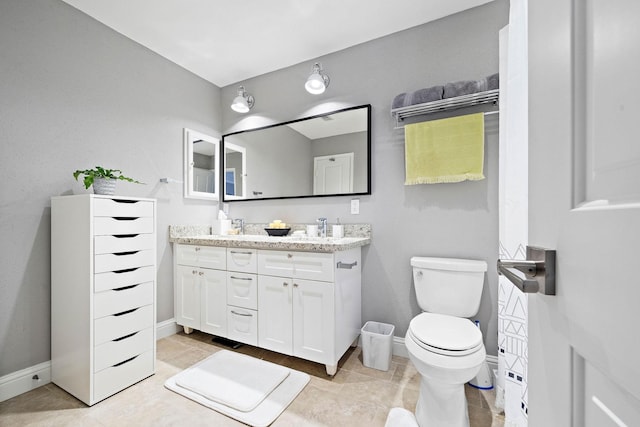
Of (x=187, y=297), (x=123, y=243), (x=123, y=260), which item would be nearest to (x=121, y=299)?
(x=123, y=260)

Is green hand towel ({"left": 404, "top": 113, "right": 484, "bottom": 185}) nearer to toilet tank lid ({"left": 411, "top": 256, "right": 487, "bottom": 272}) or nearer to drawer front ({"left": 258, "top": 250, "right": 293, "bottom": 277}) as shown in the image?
toilet tank lid ({"left": 411, "top": 256, "right": 487, "bottom": 272})

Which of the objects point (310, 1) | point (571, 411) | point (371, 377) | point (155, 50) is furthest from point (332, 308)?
point (155, 50)

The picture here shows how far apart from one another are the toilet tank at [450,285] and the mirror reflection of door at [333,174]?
0.91 meters

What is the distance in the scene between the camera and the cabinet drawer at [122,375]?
1.61 m

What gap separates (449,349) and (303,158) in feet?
6.23

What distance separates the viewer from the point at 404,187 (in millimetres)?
2137

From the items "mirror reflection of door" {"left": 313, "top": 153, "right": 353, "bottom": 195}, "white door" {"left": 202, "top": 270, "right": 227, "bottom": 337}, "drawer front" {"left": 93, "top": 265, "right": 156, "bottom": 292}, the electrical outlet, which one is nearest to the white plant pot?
"drawer front" {"left": 93, "top": 265, "right": 156, "bottom": 292}

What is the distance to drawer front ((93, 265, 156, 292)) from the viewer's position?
1.63 m

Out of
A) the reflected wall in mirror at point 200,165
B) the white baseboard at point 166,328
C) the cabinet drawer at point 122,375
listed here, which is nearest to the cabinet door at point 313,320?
the cabinet drawer at point 122,375

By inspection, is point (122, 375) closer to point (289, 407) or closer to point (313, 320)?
point (289, 407)

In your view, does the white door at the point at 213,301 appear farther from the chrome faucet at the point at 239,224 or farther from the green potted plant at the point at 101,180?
the green potted plant at the point at 101,180

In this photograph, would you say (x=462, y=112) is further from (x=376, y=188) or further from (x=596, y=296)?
(x=596, y=296)

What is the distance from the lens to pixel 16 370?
5.47ft

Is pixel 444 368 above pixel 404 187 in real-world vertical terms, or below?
below
